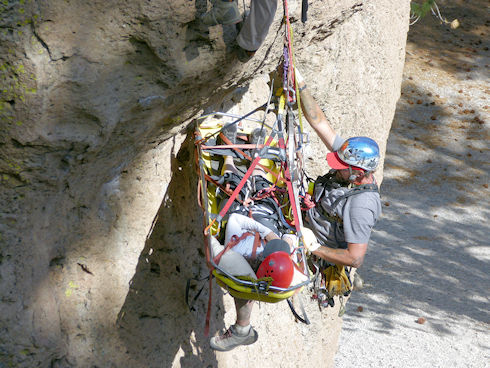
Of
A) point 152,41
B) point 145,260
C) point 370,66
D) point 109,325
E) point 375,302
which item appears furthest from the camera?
point 375,302

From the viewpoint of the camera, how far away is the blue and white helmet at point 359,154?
402 centimetres

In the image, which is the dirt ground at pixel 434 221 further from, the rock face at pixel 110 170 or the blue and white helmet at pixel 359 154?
the blue and white helmet at pixel 359 154

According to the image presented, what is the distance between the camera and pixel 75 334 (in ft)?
12.2

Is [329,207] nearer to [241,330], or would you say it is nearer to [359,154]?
[359,154]

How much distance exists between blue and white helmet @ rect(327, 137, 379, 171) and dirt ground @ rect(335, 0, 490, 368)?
4642 mm

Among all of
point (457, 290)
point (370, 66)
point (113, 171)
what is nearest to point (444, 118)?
point (457, 290)

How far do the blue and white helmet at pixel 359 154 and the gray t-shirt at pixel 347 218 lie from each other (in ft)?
0.62

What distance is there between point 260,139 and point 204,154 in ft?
1.41

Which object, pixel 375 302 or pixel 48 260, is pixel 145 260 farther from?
pixel 375 302

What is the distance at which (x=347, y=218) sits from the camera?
13.2 ft

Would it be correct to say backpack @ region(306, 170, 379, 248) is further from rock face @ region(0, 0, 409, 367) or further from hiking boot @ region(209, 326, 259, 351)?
rock face @ region(0, 0, 409, 367)

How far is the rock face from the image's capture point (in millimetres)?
2846

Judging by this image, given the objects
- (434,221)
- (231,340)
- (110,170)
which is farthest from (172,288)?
(434,221)

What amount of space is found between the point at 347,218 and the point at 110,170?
64.4 inches
